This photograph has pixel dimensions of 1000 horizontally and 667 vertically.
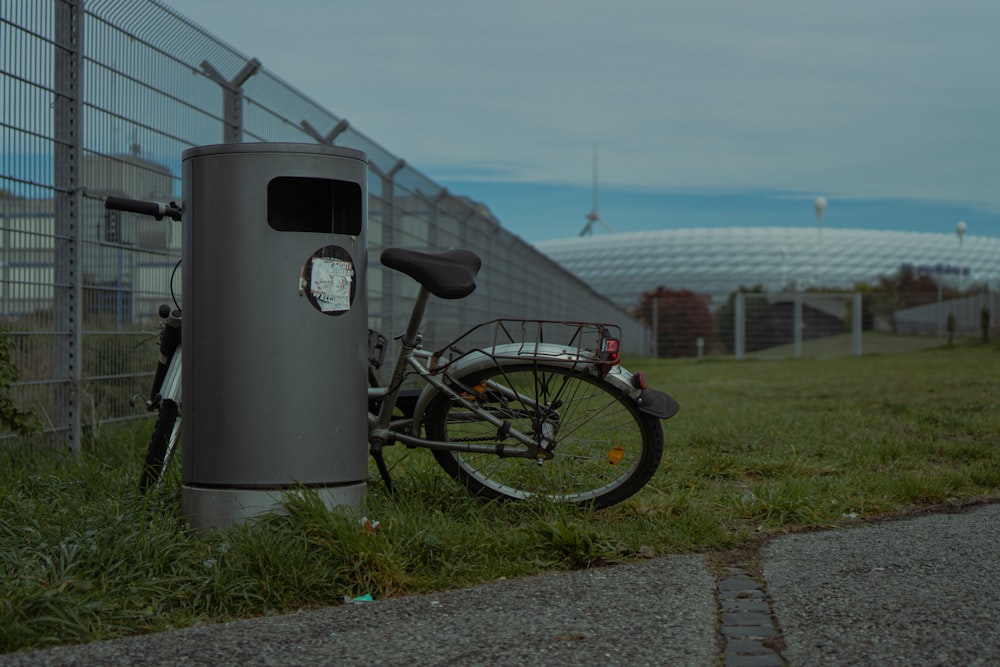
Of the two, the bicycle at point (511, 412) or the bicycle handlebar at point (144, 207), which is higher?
the bicycle handlebar at point (144, 207)

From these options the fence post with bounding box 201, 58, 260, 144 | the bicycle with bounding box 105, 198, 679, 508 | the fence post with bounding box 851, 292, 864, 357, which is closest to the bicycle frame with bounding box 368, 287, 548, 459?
the bicycle with bounding box 105, 198, 679, 508

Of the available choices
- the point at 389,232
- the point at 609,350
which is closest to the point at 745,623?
the point at 609,350

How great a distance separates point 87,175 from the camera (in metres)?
5.54

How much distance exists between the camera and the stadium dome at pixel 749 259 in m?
92.1

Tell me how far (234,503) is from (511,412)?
1.11 metres

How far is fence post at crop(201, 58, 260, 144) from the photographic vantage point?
22.8 ft

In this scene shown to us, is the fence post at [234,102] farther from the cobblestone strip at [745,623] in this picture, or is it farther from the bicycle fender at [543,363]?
the cobblestone strip at [745,623]

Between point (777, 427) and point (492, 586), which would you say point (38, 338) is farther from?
point (777, 427)

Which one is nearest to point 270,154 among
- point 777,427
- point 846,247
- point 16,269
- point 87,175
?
point 16,269

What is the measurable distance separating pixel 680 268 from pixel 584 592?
91171 mm

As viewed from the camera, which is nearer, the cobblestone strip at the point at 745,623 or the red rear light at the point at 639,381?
the cobblestone strip at the point at 745,623

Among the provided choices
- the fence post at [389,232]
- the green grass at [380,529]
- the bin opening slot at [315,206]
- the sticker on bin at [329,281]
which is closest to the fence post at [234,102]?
the green grass at [380,529]

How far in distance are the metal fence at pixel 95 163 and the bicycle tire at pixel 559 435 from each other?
4.78 ft

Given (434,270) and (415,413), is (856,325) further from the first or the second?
(434,270)
